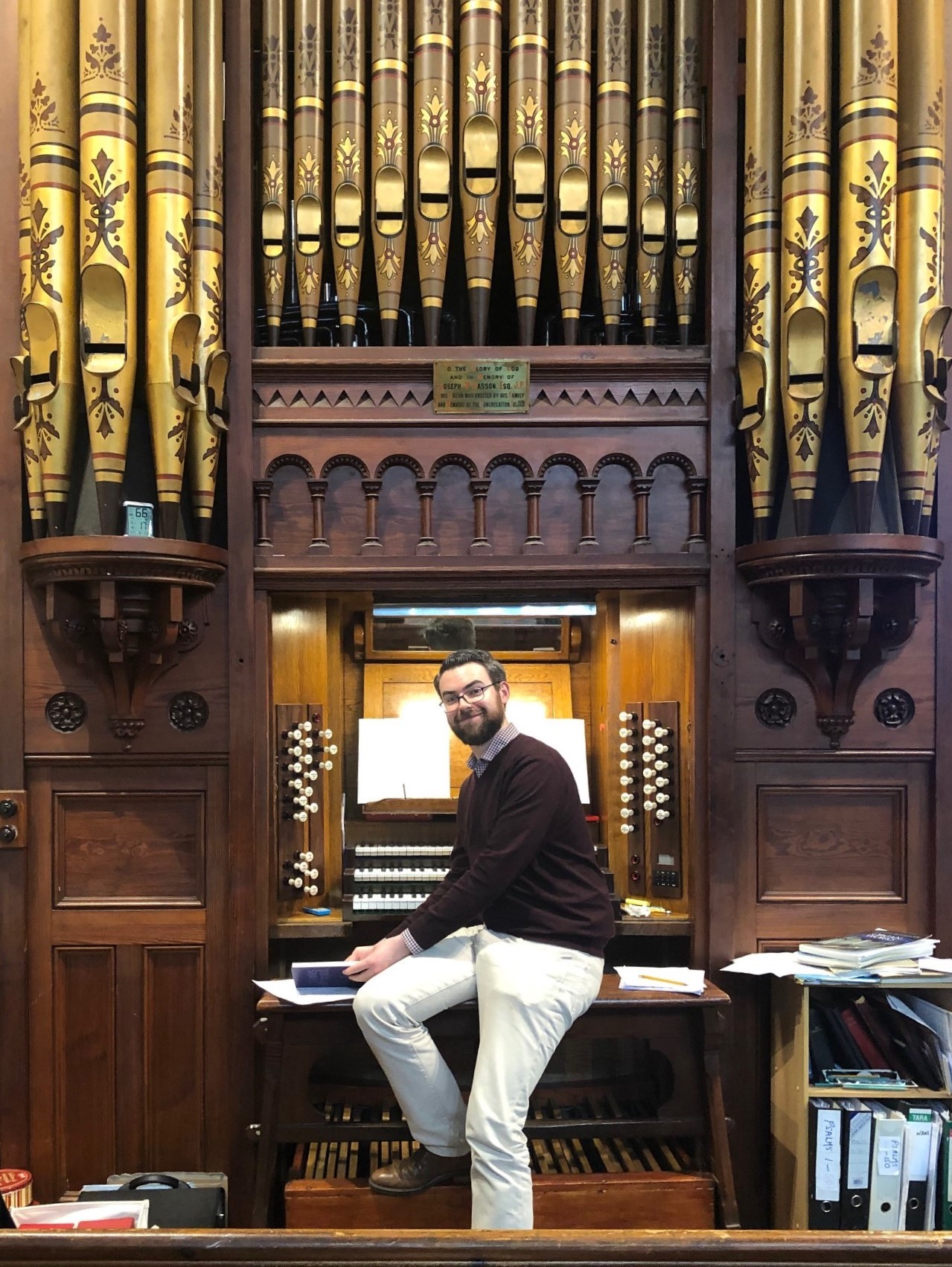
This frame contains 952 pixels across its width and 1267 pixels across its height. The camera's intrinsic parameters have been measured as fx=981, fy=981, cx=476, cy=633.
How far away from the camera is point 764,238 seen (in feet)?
10.9

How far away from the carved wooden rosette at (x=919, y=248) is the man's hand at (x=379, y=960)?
2154 millimetres

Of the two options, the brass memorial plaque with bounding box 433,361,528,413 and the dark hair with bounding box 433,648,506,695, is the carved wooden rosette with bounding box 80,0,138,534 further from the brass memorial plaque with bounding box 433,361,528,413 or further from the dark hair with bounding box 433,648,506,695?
the dark hair with bounding box 433,648,506,695

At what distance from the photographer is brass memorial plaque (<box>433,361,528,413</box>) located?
3463mm

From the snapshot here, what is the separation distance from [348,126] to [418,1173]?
3.40 m

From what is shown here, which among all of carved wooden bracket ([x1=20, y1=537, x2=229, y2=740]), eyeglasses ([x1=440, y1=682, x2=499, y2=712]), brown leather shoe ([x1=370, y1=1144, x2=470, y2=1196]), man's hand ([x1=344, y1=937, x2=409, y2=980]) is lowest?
brown leather shoe ([x1=370, y1=1144, x2=470, y2=1196])

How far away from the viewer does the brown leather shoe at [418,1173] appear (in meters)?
2.92

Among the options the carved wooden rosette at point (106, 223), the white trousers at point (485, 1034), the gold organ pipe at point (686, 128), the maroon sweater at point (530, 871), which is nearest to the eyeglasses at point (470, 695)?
the maroon sweater at point (530, 871)

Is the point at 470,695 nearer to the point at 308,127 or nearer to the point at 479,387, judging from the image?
the point at 479,387

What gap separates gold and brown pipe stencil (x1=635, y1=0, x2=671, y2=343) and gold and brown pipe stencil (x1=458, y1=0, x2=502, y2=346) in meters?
0.50

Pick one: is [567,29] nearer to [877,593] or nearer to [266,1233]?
[877,593]

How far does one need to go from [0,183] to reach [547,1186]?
12.5ft

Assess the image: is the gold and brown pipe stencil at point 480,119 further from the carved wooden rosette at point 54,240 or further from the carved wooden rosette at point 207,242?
the carved wooden rosette at point 54,240

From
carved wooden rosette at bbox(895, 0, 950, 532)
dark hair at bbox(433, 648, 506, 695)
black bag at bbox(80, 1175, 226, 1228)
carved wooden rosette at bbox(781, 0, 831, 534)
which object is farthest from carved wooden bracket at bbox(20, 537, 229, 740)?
carved wooden rosette at bbox(895, 0, 950, 532)

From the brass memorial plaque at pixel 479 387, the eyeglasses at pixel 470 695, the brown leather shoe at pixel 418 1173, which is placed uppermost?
the brass memorial plaque at pixel 479 387
